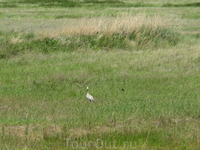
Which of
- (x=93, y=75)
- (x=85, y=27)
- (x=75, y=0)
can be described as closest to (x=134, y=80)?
(x=93, y=75)

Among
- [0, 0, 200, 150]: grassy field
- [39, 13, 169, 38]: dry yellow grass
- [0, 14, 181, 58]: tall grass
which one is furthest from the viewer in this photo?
[39, 13, 169, 38]: dry yellow grass

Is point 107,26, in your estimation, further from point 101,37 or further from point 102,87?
point 102,87

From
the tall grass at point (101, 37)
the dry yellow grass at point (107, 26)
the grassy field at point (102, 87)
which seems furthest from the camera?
the dry yellow grass at point (107, 26)

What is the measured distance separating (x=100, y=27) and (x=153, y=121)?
33.9 feet

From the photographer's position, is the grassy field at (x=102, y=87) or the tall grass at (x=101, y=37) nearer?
the grassy field at (x=102, y=87)

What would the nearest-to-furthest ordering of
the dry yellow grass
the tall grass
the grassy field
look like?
1. the grassy field
2. the tall grass
3. the dry yellow grass

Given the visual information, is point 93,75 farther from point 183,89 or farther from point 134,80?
point 183,89

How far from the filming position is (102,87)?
457 inches

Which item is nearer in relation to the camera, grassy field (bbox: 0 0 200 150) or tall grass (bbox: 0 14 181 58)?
grassy field (bbox: 0 0 200 150)

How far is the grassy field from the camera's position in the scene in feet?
24.9

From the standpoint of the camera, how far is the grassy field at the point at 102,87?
299 inches

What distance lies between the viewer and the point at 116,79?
12461mm

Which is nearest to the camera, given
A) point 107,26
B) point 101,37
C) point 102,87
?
point 102,87

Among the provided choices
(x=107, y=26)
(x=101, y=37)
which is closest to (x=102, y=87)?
(x=101, y=37)
